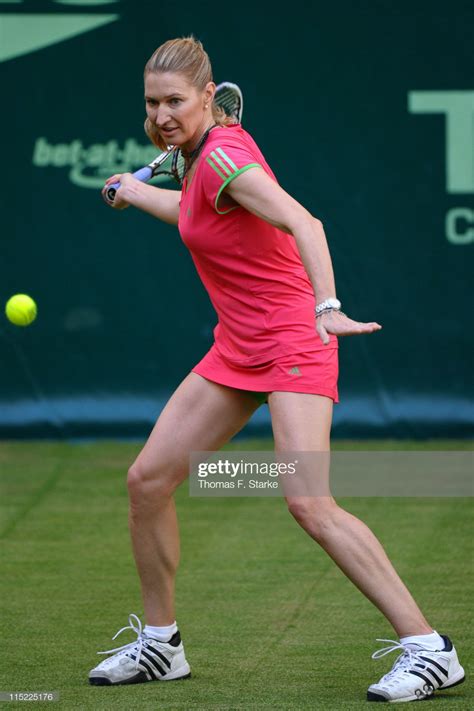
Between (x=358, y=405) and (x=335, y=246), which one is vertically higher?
(x=335, y=246)

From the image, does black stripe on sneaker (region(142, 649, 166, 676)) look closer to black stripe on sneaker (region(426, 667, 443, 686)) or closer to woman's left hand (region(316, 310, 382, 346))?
black stripe on sneaker (region(426, 667, 443, 686))

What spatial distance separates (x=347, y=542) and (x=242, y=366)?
1.84ft

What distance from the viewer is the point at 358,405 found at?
7.84m

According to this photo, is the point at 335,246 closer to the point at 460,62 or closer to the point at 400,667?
the point at 460,62

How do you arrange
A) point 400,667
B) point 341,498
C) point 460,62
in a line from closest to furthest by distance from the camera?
point 400,667 < point 341,498 < point 460,62

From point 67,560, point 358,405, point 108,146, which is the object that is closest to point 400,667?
point 67,560

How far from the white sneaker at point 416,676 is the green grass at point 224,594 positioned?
0.06 metres

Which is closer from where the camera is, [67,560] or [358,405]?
[67,560]

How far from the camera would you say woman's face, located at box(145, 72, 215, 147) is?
3.44 m

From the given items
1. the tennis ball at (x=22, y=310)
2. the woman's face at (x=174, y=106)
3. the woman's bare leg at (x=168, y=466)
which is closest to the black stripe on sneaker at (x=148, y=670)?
the woman's bare leg at (x=168, y=466)

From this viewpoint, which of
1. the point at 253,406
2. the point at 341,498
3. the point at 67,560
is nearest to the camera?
the point at 253,406

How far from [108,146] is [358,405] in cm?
214

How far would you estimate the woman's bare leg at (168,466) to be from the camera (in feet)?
11.7

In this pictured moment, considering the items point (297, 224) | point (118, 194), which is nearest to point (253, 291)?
point (297, 224)
